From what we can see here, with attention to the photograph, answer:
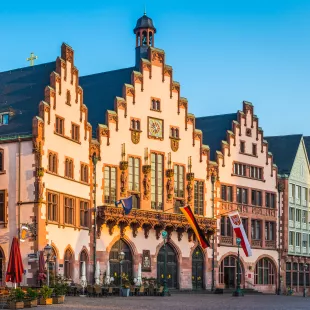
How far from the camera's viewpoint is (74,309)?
51.7 m

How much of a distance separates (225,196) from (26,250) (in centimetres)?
3024

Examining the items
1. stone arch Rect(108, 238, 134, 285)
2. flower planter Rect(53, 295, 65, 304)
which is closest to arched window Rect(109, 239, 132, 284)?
stone arch Rect(108, 238, 134, 285)

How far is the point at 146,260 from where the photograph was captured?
90.8 metres

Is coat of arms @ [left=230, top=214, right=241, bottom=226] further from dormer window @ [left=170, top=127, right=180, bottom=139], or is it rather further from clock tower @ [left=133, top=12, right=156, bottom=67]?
clock tower @ [left=133, top=12, right=156, bottom=67]

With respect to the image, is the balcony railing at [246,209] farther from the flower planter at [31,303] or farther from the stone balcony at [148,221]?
the flower planter at [31,303]

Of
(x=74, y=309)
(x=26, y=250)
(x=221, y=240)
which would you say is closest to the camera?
(x=74, y=309)

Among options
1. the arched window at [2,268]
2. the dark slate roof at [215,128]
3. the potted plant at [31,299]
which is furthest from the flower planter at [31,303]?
the dark slate roof at [215,128]

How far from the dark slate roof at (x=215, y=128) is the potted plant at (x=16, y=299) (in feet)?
165

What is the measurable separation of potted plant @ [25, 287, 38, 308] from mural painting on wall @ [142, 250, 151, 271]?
3596 cm

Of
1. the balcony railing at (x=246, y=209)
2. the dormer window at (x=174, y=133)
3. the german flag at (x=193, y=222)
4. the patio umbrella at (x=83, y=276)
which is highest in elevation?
the dormer window at (x=174, y=133)

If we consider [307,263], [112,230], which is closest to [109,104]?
[112,230]

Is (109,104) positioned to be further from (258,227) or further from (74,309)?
(74,309)

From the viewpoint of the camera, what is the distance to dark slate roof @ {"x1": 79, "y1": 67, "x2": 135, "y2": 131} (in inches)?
3558

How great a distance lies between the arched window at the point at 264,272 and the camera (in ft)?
344
